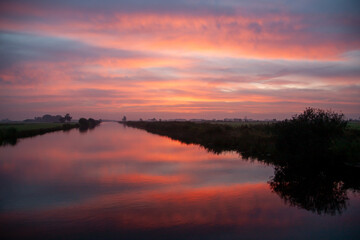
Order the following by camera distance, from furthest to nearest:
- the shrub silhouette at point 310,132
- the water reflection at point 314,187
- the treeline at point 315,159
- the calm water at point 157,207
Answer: the shrub silhouette at point 310,132 → the treeline at point 315,159 → the water reflection at point 314,187 → the calm water at point 157,207

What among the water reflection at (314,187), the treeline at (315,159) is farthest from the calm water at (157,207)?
the treeline at (315,159)

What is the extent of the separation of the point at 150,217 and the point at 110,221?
114 centimetres

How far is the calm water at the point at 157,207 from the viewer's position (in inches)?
301

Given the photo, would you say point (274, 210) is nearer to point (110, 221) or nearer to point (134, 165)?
point (110, 221)

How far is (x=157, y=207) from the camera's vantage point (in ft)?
31.9

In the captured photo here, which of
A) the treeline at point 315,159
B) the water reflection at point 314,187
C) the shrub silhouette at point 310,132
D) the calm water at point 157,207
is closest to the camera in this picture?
the calm water at point 157,207

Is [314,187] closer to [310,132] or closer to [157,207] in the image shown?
[310,132]

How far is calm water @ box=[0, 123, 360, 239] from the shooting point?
25.1 feet

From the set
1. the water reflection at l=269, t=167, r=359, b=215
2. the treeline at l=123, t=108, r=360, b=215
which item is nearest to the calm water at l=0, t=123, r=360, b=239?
the water reflection at l=269, t=167, r=359, b=215

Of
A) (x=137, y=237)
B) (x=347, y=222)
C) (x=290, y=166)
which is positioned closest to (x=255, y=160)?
(x=290, y=166)

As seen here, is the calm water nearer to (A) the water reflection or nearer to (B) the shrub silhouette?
(A) the water reflection

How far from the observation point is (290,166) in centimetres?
1798

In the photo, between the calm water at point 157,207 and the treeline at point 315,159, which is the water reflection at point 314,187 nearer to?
the treeline at point 315,159

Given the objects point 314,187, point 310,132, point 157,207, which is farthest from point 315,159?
point 157,207
